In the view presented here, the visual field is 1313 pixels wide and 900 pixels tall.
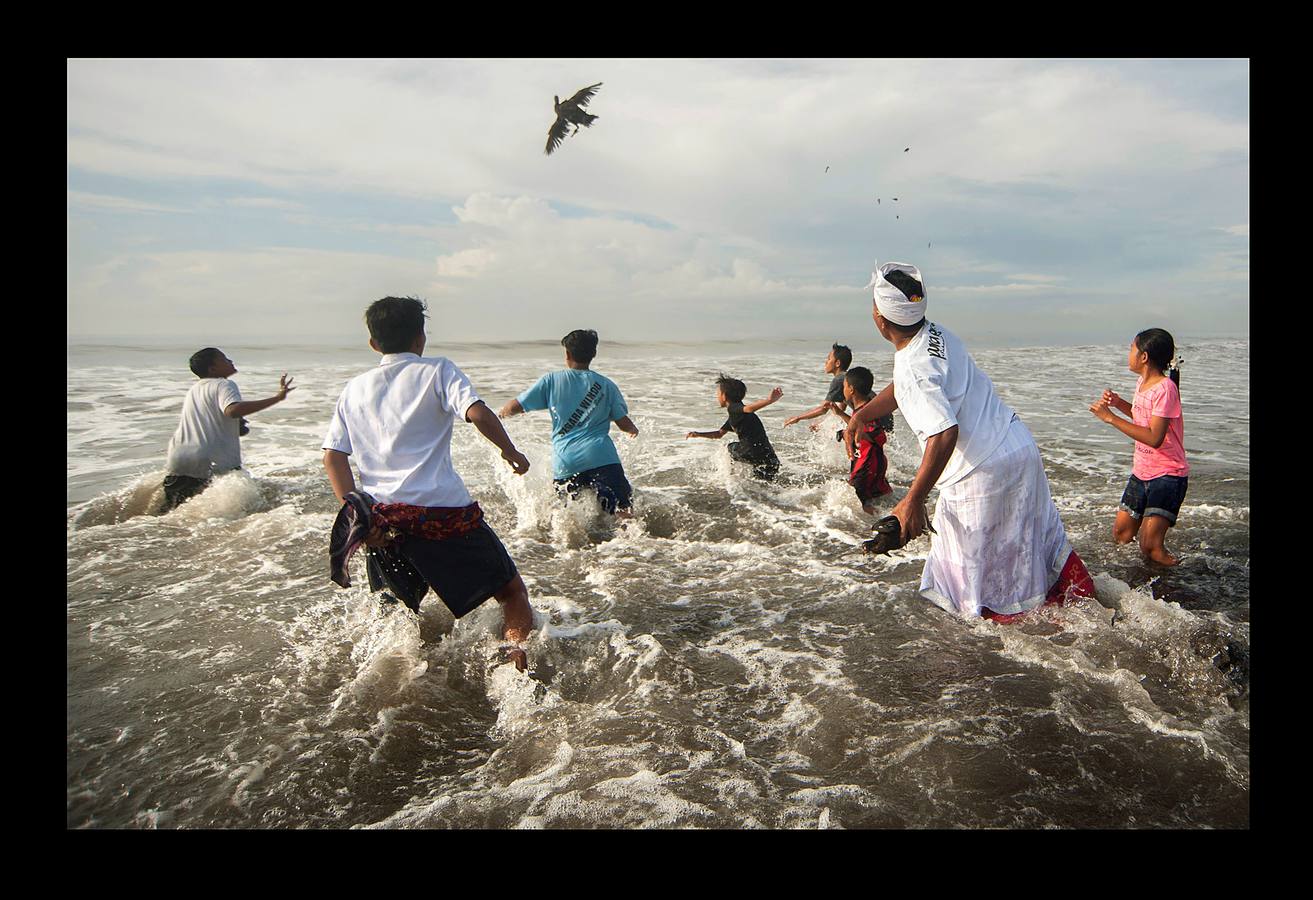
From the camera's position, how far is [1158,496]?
5.28 m

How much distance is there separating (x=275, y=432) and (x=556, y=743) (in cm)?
944

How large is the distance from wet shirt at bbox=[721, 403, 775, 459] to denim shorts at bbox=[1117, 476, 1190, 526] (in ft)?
10.4

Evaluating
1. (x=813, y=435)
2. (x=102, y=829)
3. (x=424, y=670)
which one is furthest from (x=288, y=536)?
(x=813, y=435)

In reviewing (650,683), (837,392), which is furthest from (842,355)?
(650,683)

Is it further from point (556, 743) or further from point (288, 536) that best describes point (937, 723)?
point (288, 536)

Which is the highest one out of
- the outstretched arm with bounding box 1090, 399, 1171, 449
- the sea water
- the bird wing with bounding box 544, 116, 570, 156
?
the bird wing with bounding box 544, 116, 570, 156

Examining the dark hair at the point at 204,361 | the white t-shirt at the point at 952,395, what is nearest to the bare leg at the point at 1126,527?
the white t-shirt at the point at 952,395

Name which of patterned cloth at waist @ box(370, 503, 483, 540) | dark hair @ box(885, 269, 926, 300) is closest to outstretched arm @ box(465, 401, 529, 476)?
patterned cloth at waist @ box(370, 503, 483, 540)

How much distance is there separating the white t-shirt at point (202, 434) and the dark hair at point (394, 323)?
3.97 meters

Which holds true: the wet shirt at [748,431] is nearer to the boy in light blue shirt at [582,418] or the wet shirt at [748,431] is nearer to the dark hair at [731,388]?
the dark hair at [731,388]

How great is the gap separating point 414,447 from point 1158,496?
466 centimetres

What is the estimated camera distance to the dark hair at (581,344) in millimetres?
6121

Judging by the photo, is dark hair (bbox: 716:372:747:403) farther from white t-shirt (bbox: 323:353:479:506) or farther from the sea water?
white t-shirt (bbox: 323:353:479:506)

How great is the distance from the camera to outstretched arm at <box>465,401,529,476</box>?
358 cm
